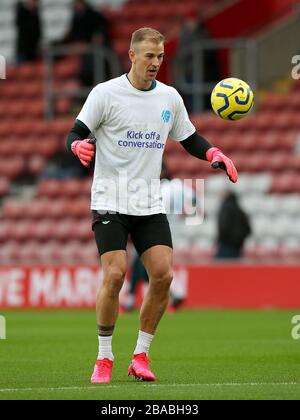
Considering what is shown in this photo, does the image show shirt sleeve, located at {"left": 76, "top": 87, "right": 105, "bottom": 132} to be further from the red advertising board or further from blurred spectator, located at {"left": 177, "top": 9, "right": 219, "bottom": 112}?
blurred spectator, located at {"left": 177, "top": 9, "right": 219, "bottom": 112}

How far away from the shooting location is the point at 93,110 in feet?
29.8


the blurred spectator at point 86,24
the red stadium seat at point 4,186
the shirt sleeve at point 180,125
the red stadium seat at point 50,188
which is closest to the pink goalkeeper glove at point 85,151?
the shirt sleeve at point 180,125

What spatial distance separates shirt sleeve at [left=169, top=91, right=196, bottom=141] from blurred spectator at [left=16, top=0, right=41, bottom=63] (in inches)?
647

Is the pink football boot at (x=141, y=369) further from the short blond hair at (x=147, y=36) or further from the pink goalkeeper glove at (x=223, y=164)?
the short blond hair at (x=147, y=36)

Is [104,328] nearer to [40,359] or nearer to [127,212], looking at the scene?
[127,212]

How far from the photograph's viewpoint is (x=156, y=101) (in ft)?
30.5

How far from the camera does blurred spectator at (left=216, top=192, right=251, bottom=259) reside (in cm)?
2052

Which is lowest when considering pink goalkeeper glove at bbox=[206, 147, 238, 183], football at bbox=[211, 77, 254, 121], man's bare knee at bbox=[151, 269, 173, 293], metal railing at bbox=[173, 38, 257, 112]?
man's bare knee at bbox=[151, 269, 173, 293]

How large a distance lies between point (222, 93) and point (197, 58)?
13.7 m

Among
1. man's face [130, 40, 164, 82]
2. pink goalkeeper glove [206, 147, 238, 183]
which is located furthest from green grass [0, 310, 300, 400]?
man's face [130, 40, 164, 82]

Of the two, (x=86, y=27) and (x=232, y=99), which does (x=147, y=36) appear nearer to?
(x=232, y=99)

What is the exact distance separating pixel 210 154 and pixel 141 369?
168cm

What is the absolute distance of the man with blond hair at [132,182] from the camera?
9.04m

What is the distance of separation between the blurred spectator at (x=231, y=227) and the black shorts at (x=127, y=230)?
37.1ft
